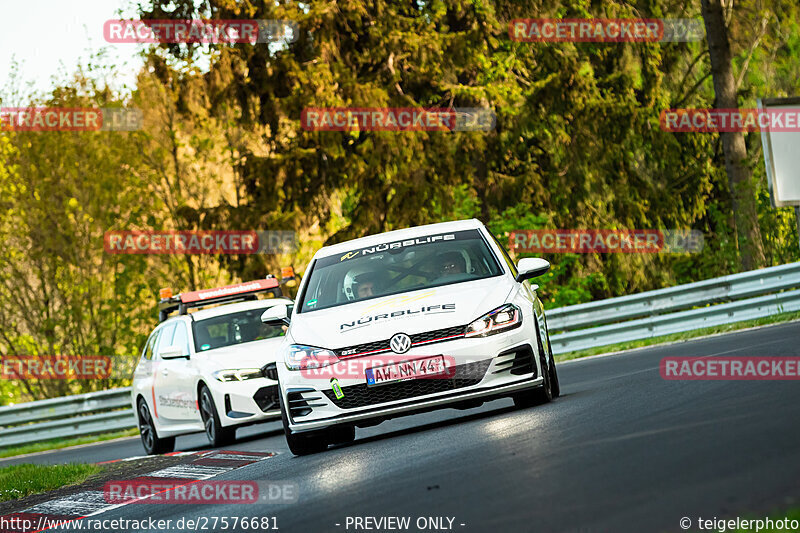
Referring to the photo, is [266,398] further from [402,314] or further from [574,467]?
[574,467]

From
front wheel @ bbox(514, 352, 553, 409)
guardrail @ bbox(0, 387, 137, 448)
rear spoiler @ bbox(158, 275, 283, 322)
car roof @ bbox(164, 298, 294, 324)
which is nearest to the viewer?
front wheel @ bbox(514, 352, 553, 409)

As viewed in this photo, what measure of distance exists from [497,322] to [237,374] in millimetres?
5264

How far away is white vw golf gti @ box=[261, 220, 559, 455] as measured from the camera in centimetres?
949

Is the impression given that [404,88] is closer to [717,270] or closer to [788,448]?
[717,270]

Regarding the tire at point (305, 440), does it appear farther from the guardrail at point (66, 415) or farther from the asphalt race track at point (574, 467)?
the guardrail at point (66, 415)

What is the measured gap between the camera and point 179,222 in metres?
31.4

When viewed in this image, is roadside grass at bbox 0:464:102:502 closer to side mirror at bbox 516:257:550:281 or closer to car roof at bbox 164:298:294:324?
car roof at bbox 164:298:294:324

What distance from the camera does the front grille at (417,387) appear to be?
951 cm

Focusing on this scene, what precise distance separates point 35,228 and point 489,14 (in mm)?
12819

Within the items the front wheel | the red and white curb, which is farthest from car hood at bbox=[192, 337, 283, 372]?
the front wheel

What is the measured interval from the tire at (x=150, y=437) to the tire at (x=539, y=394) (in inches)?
256

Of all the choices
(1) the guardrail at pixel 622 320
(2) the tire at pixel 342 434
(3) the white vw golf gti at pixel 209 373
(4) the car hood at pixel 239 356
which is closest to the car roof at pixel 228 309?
(3) the white vw golf gti at pixel 209 373

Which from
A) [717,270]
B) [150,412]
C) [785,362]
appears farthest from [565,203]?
[785,362]

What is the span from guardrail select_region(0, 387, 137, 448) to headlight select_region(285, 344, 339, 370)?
14338 mm
